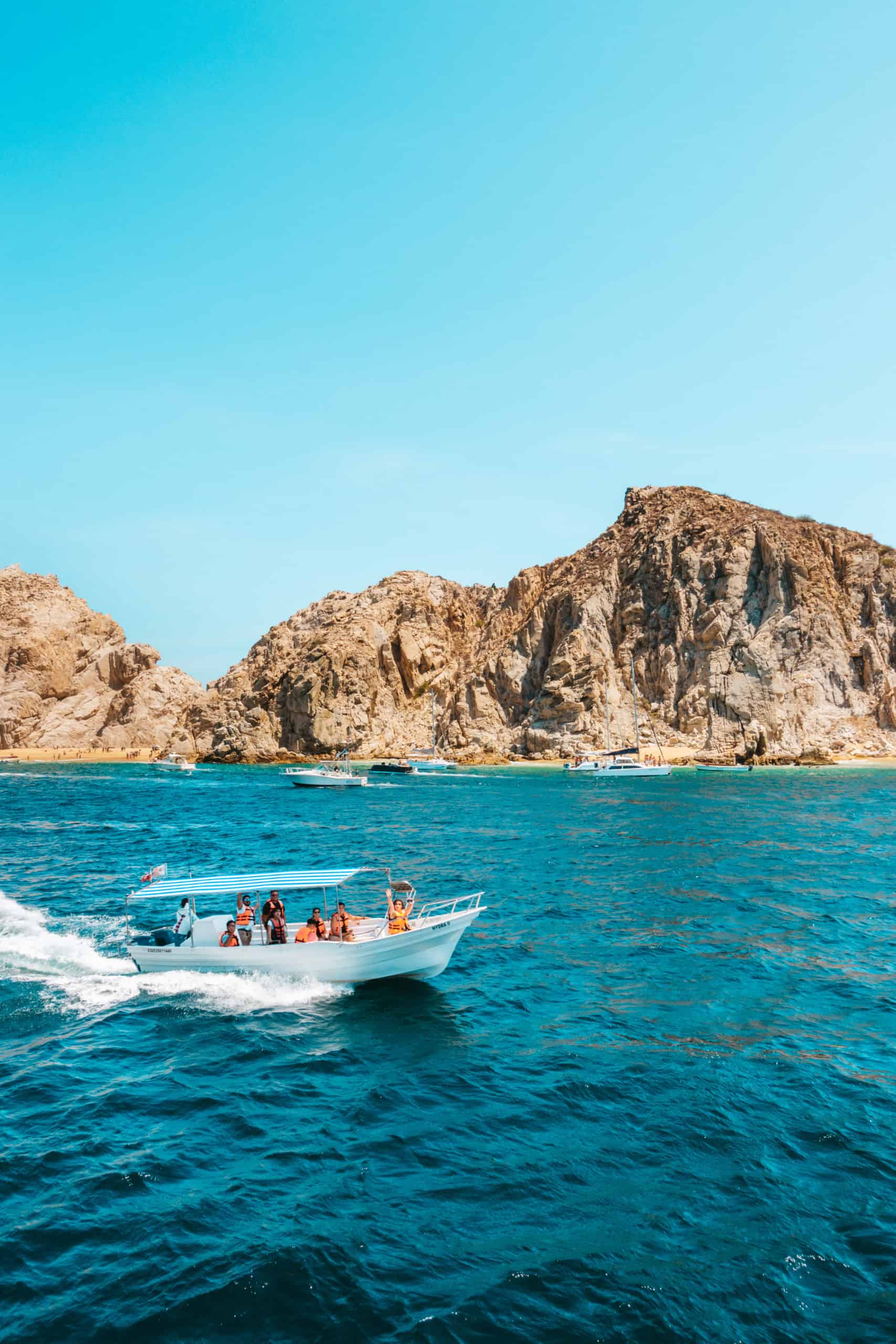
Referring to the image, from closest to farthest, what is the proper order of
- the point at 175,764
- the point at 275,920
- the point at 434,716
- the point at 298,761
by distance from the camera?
1. the point at 275,920
2. the point at 175,764
3. the point at 298,761
4. the point at 434,716

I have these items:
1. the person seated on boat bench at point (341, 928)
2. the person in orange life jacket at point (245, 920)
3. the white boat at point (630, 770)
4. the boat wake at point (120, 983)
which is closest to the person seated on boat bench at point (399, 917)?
Answer: the person seated on boat bench at point (341, 928)

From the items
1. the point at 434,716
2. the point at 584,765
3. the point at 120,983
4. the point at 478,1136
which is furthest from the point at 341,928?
the point at 434,716

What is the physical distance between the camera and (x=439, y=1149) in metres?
12.5

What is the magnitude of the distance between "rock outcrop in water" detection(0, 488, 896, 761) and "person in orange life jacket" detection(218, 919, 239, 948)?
107 m

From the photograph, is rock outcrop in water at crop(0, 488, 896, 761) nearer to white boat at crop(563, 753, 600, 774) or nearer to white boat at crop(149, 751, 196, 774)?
white boat at crop(563, 753, 600, 774)

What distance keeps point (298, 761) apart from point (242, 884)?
127453mm

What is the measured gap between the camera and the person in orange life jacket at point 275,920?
20641mm

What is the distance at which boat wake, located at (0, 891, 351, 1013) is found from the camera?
19.7 meters

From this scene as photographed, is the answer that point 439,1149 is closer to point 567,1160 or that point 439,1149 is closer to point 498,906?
point 567,1160

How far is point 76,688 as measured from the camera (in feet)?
619

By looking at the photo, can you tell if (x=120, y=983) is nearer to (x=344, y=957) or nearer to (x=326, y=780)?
(x=344, y=957)

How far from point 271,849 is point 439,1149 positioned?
3327 cm

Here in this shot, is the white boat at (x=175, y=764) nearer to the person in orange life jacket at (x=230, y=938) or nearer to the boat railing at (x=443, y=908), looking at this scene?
the boat railing at (x=443, y=908)

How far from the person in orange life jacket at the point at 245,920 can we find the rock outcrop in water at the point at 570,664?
349ft
